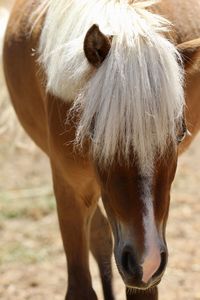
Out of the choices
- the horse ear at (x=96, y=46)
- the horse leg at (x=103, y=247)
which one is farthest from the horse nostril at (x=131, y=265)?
the horse leg at (x=103, y=247)

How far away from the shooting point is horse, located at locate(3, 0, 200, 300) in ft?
7.77

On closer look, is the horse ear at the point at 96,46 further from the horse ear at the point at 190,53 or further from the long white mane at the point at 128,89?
the horse ear at the point at 190,53

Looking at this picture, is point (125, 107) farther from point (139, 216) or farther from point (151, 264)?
point (151, 264)

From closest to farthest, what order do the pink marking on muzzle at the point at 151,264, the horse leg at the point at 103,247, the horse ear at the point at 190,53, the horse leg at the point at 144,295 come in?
the pink marking on muzzle at the point at 151,264 < the horse ear at the point at 190,53 < the horse leg at the point at 144,295 < the horse leg at the point at 103,247

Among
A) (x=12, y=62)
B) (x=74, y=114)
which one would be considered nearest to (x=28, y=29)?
(x=12, y=62)

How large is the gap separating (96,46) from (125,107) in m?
0.21

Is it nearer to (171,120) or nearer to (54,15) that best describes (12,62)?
(54,15)

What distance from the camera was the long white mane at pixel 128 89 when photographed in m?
2.37

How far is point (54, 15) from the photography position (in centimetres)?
289

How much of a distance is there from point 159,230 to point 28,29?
4.25 ft

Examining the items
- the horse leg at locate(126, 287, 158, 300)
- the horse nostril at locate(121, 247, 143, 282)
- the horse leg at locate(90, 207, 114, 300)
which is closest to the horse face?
the horse nostril at locate(121, 247, 143, 282)

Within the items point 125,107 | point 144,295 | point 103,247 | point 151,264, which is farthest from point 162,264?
point 103,247

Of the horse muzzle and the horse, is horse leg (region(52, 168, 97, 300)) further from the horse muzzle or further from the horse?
the horse muzzle

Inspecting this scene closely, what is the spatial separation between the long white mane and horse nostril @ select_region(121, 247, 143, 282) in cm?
28
